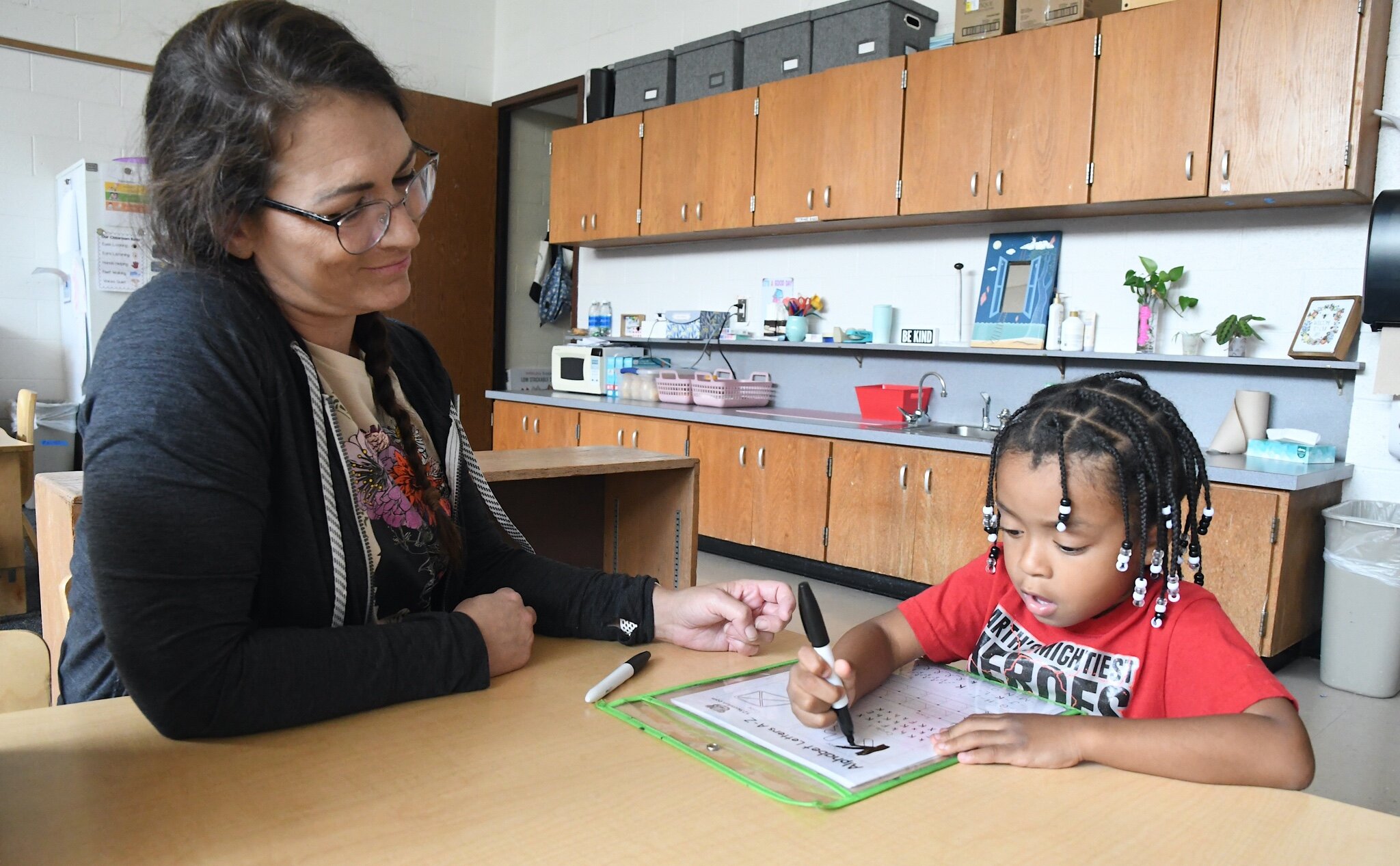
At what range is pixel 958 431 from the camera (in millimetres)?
4184

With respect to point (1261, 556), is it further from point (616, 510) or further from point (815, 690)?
point (815, 690)

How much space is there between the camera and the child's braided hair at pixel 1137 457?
3.69 feet

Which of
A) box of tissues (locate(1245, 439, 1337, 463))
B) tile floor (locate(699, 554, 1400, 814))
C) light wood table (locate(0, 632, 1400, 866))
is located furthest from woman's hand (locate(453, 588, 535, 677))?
box of tissues (locate(1245, 439, 1337, 463))

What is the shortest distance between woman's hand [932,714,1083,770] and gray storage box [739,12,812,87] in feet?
13.4

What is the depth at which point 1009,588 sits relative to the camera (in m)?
1.31

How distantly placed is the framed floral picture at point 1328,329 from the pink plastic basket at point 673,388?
8.78 ft

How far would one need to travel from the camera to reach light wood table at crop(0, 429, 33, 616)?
3.49 m

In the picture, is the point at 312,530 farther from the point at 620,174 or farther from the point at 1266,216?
the point at 620,174

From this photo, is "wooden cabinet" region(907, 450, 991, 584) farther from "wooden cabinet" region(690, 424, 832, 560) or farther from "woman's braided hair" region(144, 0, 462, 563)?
"woman's braided hair" region(144, 0, 462, 563)

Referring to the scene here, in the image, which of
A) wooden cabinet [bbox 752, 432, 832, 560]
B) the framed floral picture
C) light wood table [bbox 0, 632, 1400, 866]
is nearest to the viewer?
light wood table [bbox 0, 632, 1400, 866]

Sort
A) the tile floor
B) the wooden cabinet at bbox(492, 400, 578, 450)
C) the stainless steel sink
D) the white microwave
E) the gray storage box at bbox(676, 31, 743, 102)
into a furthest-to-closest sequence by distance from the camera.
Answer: the white microwave
the wooden cabinet at bbox(492, 400, 578, 450)
the gray storage box at bbox(676, 31, 743, 102)
the stainless steel sink
the tile floor

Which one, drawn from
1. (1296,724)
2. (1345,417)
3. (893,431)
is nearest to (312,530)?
(1296,724)

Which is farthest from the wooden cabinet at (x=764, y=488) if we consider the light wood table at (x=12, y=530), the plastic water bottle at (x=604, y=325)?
the light wood table at (x=12, y=530)

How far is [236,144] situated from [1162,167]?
3.20 meters
